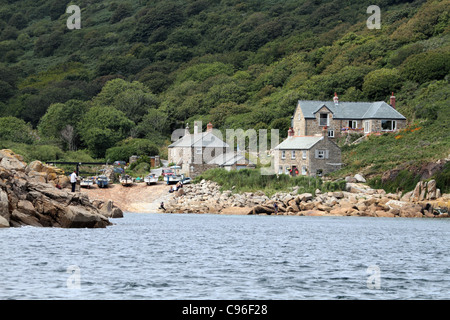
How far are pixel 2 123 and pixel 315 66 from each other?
2313 inches

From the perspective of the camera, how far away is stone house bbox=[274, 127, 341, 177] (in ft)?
277

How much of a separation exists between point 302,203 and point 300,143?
12589mm

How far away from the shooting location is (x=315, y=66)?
458 feet

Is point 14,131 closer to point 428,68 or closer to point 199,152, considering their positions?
point 199,152

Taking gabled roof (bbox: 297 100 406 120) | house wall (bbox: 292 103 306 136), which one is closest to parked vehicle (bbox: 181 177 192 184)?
house wall (bbox: 292 103 306 136)

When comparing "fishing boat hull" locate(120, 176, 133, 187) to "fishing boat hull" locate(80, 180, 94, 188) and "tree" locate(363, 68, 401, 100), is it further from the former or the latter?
"tree" locate(363, 68, 401, 100)

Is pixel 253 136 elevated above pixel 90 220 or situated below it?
above

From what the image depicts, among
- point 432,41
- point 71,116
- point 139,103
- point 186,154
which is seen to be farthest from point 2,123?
point 432,41

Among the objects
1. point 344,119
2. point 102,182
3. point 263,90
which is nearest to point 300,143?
point 344,119

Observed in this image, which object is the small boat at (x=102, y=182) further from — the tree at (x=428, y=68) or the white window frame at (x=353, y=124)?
the tree at (x=428, y=68)

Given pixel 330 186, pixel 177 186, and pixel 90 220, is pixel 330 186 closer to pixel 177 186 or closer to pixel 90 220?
pixel 177 186

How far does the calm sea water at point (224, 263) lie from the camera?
27578mm

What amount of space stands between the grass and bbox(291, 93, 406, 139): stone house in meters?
12.8

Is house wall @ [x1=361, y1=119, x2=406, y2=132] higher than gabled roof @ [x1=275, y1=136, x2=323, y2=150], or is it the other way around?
house wall @ [x1=361, y1=119, x2=406, y2=132]
